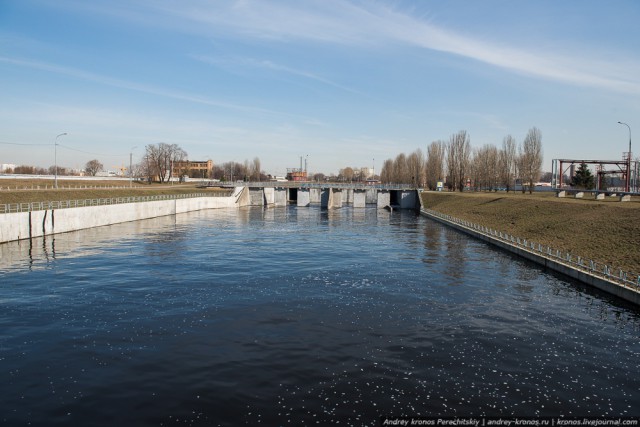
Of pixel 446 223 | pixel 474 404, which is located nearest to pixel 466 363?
pixel 474 404

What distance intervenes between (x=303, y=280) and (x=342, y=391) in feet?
55.9

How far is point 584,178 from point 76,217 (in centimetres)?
10631

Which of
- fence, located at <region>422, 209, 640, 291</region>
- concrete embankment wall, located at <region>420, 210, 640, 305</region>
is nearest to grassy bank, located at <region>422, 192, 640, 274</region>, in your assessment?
fence, located at <region>422, 209, 640, 291</region>

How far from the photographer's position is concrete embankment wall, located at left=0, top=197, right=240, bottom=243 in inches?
1935

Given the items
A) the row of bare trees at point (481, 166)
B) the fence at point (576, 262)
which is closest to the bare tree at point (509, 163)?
the row of bare trees at point (481, 166)

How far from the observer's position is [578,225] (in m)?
47.3

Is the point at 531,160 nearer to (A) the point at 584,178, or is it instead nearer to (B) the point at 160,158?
(A) the point at 584,178

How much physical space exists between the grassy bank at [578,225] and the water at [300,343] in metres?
5.30

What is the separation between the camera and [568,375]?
17.4 m

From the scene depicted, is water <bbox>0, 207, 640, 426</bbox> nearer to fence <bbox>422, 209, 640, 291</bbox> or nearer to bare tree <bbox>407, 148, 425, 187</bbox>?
fence <bbox>422, 209, 640, 291</bbox>

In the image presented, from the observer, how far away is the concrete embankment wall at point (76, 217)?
161ft

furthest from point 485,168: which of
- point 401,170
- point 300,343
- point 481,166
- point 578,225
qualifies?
point 300,343

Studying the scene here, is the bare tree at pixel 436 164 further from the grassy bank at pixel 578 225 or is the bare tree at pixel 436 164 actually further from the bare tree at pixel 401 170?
the grassy bank at pixel 578 225

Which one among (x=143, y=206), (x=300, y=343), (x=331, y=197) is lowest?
(x=300, y=343)
